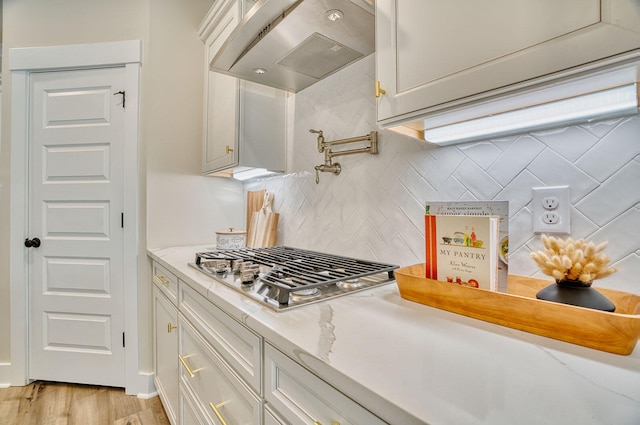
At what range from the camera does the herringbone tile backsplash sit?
2.33 ft

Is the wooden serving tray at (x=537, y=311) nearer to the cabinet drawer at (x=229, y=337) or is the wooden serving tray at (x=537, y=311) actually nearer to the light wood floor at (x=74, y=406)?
the cabinet drawer at (x=229, y=337)

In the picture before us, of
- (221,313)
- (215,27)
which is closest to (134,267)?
(221,313)

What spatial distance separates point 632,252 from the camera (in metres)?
0.69

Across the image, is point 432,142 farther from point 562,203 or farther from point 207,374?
point 207,374

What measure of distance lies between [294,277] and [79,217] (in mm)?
1850

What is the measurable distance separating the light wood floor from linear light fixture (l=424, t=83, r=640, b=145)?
206 centimetres

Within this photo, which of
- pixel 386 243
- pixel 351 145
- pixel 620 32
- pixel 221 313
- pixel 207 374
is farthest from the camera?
pixel 351 145

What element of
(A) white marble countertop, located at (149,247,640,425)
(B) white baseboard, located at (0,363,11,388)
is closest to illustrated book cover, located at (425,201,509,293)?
(A) white marble countertop, located at (149,247,640,425)

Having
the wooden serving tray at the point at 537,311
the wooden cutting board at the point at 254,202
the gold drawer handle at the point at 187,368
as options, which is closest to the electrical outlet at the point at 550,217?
the wooden serving tray at the point at 537,311

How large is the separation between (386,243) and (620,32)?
885 millimetres

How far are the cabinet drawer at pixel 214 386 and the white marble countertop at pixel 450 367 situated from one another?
0.73 feet

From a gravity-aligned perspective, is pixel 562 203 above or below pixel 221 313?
above

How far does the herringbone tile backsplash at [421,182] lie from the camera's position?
0.71 m

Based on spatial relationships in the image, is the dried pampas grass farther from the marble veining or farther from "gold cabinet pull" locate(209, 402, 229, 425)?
"gold cabinet pull" locate(209, 402, 229, 425)
